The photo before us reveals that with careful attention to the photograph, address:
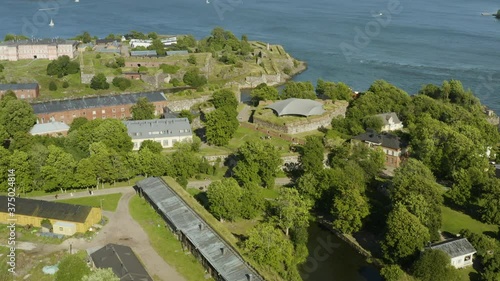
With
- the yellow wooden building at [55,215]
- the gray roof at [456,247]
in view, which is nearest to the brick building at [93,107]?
the yellow wooden building at [55,215]

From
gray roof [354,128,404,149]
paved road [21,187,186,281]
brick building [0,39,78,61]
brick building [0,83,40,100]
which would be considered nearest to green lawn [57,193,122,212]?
paved road [21,187,186,281]

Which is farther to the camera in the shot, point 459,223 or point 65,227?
point 459,223

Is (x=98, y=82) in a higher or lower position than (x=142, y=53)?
lower

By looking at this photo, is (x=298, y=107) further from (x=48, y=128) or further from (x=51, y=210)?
(x=51, y=210)

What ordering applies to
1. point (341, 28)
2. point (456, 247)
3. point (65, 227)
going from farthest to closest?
1. point (341, 28)
2. point (65, 227)
3. point (456, 247)

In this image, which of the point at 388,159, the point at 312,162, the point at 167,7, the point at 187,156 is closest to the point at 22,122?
the point at 187,156

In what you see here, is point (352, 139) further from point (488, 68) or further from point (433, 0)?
point (433, 0)

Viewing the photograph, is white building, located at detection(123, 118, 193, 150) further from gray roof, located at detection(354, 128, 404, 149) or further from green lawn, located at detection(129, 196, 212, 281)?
gray roof, located at detection(354, 128, 404, 149)

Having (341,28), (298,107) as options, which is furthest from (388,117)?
(341,28)
